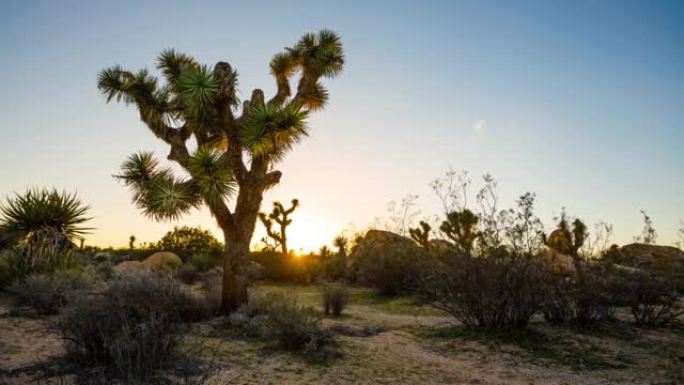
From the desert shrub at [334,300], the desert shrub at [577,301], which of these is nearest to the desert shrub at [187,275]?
the desert shrub at [334,300]

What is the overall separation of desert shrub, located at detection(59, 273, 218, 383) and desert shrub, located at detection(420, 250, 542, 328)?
15.9ft

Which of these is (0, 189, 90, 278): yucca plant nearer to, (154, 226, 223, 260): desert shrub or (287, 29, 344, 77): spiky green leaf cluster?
(287, 29, 344, 77): spiky green leaf cluster

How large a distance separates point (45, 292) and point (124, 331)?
672cm

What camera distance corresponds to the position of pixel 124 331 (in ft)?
14.6

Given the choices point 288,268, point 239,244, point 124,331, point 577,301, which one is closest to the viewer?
point 124,331

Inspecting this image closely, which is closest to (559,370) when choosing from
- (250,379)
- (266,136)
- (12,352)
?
(250,379)

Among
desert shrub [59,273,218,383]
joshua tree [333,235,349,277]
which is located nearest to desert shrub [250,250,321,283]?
joshua tree [333,235,349,277]

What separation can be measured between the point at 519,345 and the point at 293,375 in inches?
155

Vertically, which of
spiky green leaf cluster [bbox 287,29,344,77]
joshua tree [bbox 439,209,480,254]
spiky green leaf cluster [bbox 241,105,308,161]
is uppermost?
spiky green leaf cluster [bbox 287,29,344,77]

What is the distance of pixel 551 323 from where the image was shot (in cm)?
875

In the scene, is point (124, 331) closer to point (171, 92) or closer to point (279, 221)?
point (171, 92)

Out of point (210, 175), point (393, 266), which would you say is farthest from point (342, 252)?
point (210, 175)

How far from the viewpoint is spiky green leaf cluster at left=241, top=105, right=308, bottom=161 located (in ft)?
32.8

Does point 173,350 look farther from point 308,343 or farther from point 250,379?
point 308,343
